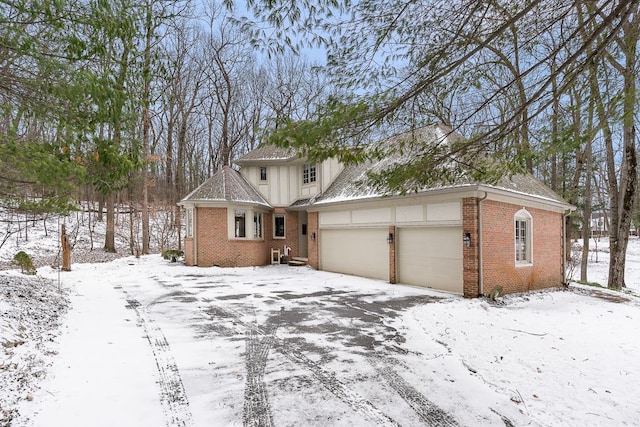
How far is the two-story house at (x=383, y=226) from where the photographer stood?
381 inches

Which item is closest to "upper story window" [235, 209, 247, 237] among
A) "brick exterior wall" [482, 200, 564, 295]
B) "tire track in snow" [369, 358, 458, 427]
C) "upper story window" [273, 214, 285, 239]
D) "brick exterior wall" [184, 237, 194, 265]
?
"upper story window" [273, 214, 285, 239]

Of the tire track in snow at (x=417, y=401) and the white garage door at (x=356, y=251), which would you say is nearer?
the tire track in snow at (x=417, y=401)

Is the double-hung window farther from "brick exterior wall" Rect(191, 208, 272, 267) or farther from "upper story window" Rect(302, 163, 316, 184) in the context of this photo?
"upper story window" Rect(302, 163, 316, 184)

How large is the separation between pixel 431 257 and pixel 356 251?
335cm

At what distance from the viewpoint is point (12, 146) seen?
427cm

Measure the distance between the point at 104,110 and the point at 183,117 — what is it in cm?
2132

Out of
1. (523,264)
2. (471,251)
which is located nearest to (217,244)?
(471,251)

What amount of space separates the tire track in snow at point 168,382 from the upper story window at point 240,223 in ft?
→ 33.2

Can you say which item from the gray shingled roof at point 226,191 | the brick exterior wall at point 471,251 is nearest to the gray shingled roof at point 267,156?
the gray shingled roof at point 226,191

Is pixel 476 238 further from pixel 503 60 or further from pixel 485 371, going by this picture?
pixel 485 371

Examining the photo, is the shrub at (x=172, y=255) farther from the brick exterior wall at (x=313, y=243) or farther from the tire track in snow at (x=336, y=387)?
the tire track in snow at (x=336, y=387)

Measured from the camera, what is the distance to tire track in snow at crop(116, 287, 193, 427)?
3.36 meters

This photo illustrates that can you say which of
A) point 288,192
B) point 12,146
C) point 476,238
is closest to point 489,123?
point 476,238

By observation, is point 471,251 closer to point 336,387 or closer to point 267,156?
point 336,387
